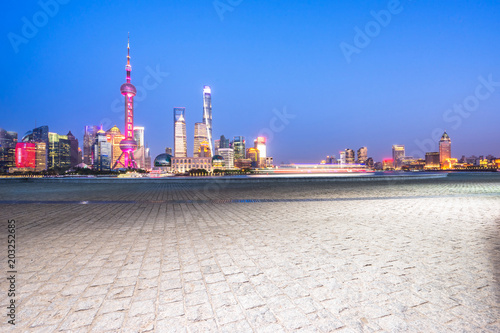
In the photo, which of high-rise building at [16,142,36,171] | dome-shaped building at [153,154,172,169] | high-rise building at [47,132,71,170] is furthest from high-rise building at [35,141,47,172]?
dome-shaped building at [153,154,172,169]

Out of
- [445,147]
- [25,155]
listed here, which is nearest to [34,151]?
[25,155]

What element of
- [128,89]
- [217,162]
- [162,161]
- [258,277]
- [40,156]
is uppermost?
[128,89]

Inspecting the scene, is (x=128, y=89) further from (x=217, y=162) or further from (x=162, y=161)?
(x=217, y=162)

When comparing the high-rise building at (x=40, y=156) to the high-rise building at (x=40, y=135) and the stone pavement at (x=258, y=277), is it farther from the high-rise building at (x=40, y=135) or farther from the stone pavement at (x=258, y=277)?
the stone pavement at (x=258, y=277)

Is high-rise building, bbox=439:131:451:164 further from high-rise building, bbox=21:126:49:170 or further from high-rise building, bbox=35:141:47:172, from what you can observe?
high-rise building, bbox=21:126:49:170

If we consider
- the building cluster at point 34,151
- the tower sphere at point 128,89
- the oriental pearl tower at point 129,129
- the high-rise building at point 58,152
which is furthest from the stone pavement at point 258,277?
the high-rise building at point 58,152

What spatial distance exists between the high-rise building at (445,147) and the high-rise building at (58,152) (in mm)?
254830

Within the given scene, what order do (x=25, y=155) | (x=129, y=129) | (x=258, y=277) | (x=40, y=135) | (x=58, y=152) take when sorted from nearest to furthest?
(x=258, y=277)
(x=129, y=129)
(x=25, y=155)
(x=40, y=135)
(x=58, y=152)

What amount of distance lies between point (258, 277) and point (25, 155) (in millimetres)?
181906

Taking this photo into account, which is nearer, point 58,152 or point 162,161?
point 162,161

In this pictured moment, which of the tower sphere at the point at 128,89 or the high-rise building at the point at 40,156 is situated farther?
the high-rise building at the point at 40,156

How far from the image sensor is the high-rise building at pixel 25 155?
135m

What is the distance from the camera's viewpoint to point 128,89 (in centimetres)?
13525

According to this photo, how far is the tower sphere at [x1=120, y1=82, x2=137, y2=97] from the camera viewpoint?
135 metres
